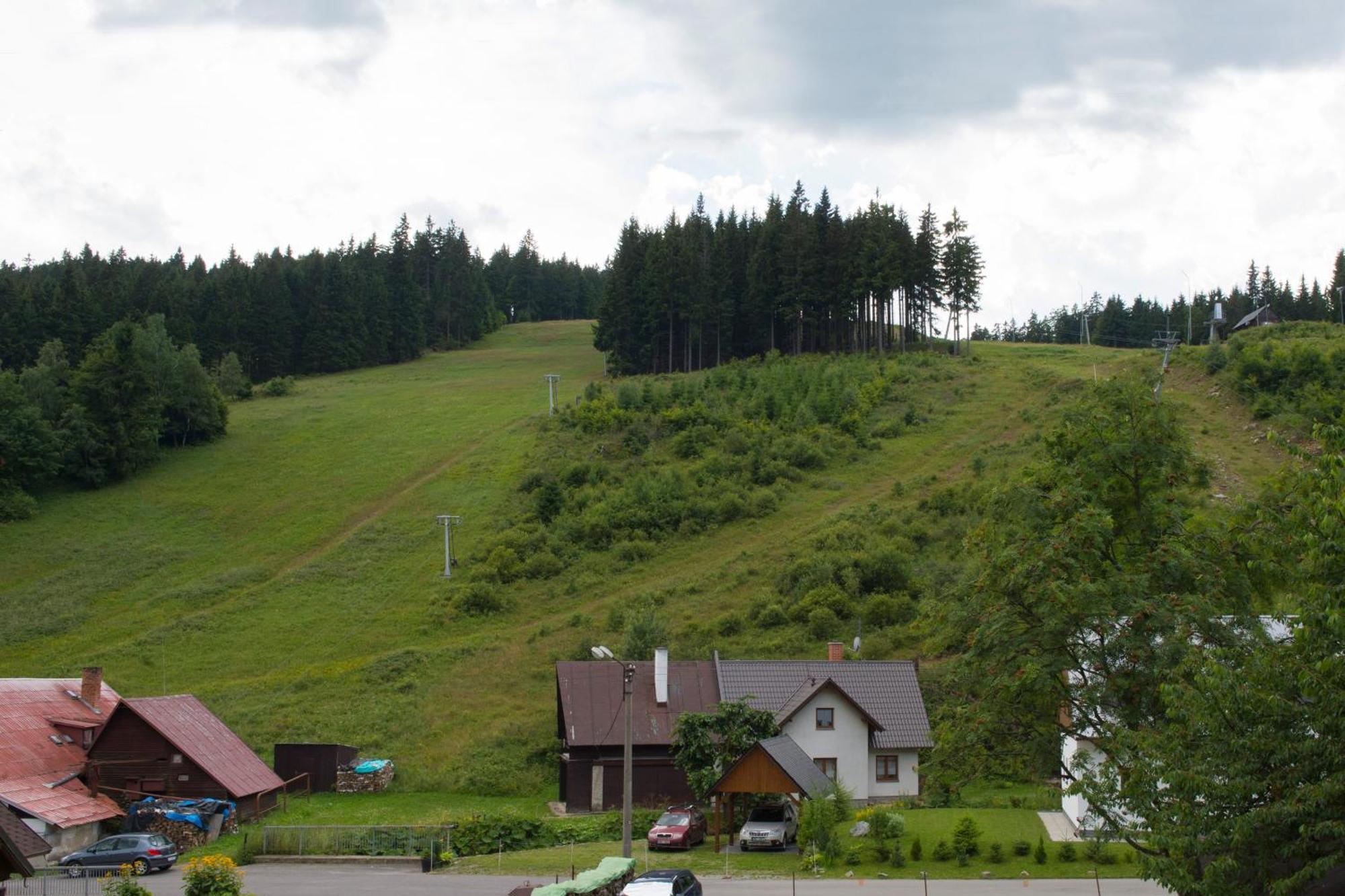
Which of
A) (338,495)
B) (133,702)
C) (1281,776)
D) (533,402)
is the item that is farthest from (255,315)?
(1281,776)

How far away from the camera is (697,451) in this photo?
82.1 m

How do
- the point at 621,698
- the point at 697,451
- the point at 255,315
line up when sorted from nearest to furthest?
the point at 621,698
the point at 697,451
the point at 255,315

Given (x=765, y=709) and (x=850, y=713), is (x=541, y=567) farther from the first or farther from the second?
(x=850, y=713)

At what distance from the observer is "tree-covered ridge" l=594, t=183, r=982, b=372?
10125 cm

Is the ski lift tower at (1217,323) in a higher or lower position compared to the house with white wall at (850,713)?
higher

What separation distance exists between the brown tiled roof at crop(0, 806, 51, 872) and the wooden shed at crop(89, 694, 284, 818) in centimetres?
2197

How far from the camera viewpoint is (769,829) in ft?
114

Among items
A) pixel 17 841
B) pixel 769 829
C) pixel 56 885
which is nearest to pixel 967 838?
pixel 769 829

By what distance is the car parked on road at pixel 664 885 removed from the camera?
23953mm

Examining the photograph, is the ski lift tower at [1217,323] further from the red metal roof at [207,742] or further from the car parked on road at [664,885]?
the car parked on road at [664,885]

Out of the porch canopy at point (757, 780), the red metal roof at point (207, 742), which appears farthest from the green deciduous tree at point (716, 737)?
the red metal roof at point (207, 742)

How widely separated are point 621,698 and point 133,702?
1691 centimetres

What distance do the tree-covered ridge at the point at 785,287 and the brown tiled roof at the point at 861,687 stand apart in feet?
191

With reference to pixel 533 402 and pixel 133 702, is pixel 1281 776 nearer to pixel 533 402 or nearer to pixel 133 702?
pixel 133 702
